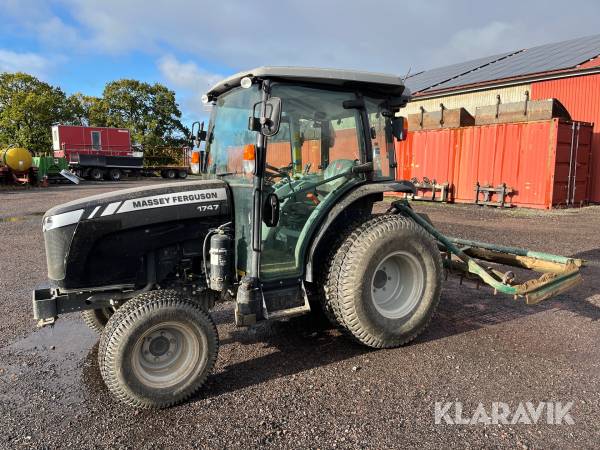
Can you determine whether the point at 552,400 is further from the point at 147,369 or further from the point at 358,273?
the point at 147,369

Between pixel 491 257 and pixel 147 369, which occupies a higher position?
pixel 491 257

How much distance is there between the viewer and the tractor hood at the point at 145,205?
313 cm

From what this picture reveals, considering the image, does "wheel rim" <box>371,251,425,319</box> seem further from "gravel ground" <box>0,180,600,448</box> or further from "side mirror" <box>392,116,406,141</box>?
"side mirror" <box>392,116,406,141</box>

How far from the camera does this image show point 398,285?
412cm

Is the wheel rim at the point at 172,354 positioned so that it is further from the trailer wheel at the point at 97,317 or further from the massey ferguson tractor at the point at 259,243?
the trailer wheel at the point at 97,317

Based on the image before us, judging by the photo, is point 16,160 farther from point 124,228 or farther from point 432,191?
point 124,228

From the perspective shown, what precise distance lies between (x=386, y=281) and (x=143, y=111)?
42.6 meters

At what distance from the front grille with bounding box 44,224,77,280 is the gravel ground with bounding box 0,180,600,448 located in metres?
0.90

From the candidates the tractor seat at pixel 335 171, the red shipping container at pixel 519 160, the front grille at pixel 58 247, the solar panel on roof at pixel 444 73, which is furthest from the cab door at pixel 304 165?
the solar panel on roof at pixel 444 73

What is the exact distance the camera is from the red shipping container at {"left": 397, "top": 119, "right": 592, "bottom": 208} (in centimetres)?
A: 1320

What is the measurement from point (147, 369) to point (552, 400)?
2.78 metres

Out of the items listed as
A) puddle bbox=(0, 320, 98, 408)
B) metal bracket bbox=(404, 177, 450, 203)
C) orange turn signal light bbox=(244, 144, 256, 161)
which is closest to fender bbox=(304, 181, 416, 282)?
orange turn signal light bbox=(244, 144, 256, 161)

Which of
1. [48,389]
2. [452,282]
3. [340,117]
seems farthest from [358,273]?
[452,282]

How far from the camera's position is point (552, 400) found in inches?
124
